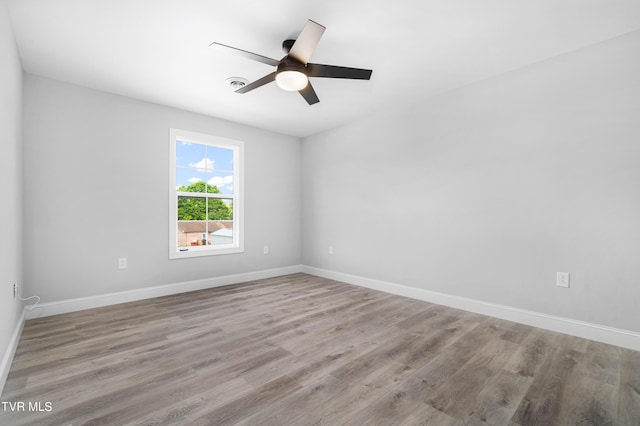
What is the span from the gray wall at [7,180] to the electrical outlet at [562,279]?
4280 mm

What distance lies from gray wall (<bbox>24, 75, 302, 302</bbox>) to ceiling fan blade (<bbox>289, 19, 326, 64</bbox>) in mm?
2546

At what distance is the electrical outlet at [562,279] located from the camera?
2666 millimetres

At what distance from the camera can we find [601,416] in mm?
1575

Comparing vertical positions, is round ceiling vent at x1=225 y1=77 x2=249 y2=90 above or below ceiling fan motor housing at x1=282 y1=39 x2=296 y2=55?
above

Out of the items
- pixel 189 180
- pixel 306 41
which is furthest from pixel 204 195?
pixel 306 41

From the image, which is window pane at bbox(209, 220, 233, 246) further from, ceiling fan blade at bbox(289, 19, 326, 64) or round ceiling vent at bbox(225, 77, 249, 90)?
ceiling fan blade at bbox(289, 19, 326, 64)

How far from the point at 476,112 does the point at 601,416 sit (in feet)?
9.17

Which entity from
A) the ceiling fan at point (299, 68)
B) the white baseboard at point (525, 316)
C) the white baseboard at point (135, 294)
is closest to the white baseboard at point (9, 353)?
the white baseboard at point (135, 294)

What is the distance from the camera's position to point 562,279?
8.82ft

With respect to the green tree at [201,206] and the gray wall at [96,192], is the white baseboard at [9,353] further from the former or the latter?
the green tree at [201,206]

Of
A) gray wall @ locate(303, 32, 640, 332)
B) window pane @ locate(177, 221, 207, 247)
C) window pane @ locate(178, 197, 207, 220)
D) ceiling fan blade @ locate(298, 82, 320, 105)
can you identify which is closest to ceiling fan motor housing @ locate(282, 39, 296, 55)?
ceiling fan blade @ locate(298, 82, 320, 105)

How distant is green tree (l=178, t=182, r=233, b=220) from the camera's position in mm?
4223

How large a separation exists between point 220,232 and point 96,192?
1692 millimetres

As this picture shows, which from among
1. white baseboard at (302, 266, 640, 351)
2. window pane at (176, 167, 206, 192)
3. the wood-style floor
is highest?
window pane at (176, 167, 206, 192)
